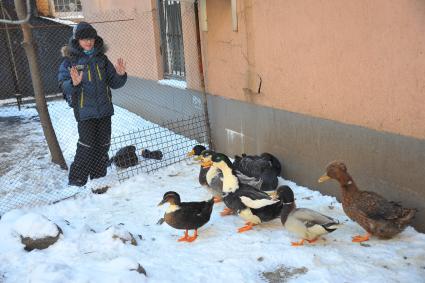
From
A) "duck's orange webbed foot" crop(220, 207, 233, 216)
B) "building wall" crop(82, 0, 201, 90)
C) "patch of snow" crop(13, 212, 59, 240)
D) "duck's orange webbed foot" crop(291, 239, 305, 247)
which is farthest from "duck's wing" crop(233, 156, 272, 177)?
"patch of snow" crop(13, 212, 59, 240)

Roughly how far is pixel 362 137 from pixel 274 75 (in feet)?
4.80

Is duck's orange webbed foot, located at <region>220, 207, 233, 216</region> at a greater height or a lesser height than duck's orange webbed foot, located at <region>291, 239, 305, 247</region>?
lesser

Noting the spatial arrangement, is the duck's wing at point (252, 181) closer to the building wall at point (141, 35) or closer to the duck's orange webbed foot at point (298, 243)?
the duck's orange webbed foot at point (298, 243)

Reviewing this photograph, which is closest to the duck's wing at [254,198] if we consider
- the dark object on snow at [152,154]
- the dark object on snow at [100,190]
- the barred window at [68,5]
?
the dark object on snow at [100,190]

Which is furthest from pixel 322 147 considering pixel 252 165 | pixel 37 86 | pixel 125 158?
pixel 37 86

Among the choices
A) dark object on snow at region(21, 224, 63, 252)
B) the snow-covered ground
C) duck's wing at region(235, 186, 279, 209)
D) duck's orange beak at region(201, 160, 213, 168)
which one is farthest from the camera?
duck's orange beak at region(201, 160, 213, 168)

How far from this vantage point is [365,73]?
401 cm

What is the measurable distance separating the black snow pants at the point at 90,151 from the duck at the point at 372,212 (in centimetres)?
330

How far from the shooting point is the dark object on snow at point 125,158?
20.8 ft

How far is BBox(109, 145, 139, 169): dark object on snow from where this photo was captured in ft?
20.8

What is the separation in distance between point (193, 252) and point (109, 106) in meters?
2.65

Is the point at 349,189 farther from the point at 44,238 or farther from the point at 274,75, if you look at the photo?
the point at 44,238

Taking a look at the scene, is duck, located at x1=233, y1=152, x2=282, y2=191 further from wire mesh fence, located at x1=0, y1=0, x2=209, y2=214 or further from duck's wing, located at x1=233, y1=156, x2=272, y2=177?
wire mesh fence, located at x1=0, y1=0, x2=209, y2=214

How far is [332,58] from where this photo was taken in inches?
171
